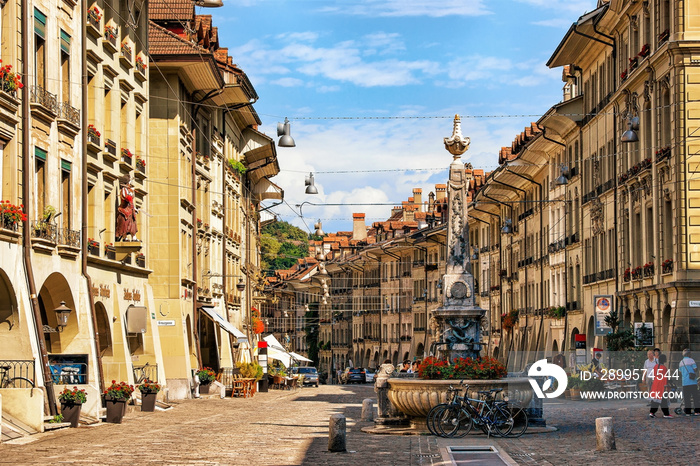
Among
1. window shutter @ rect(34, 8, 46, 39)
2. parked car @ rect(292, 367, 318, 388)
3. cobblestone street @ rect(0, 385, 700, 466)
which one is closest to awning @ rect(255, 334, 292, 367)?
parked car @ rect(292, 367, 318, 388)

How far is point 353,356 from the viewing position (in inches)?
4747

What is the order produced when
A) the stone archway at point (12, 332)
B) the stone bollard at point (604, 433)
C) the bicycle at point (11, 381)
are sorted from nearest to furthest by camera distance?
the stone bollard at point (604, 433), the bicycle at point (11, 381), the stone archway at point (12, 332)

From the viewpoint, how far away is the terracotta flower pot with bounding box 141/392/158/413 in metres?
33.6

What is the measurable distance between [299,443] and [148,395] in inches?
480

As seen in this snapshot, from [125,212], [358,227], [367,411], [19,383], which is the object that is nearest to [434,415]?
[367,411]

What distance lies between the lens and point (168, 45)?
44.2m

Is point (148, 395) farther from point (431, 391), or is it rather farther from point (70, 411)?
point (431, 391)

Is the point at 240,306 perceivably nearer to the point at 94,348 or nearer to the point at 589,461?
the point at 94,348

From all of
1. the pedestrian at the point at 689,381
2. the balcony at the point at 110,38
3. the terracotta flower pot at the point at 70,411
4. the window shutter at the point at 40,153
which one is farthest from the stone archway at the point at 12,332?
the pedestrian at the point at 689,381

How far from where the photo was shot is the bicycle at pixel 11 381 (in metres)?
24.2

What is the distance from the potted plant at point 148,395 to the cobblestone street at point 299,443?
5.30ft

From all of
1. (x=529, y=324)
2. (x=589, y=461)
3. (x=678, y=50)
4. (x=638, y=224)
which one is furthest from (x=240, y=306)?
(x=589, y=461)

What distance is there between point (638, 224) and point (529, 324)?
2545 cm

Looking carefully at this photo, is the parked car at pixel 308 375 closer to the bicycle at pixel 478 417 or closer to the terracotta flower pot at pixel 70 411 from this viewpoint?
the terracotta flower pot at pixel 70 411
